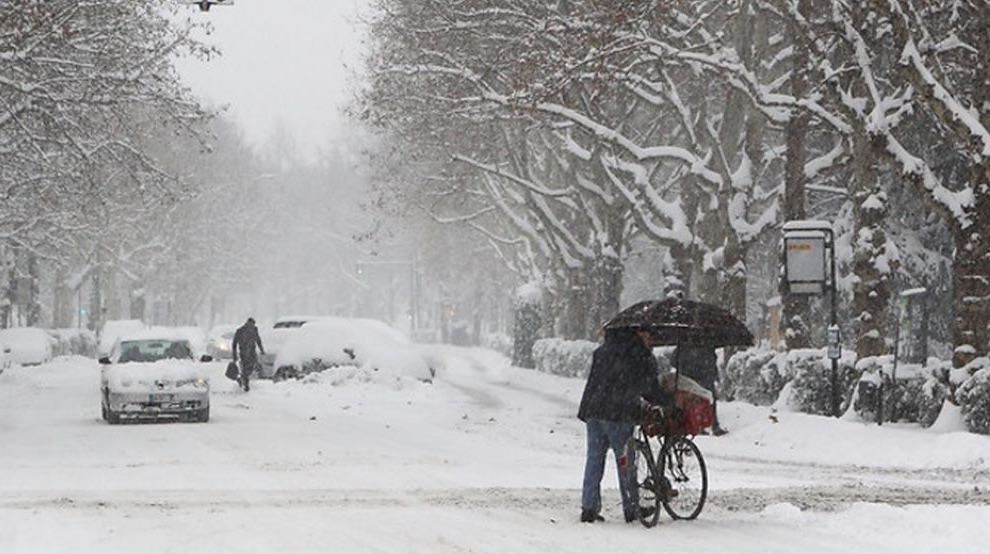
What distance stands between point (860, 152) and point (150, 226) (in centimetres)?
5881

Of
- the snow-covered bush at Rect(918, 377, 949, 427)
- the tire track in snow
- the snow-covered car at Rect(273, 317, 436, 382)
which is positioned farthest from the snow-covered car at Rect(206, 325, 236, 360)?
the tire track in snow

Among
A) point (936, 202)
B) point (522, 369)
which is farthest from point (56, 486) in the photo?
point (522, 369)

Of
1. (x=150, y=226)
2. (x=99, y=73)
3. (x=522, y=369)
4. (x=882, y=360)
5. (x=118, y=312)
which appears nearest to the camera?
(x=882, y=360)

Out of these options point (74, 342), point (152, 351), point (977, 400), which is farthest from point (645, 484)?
point (74, 342)

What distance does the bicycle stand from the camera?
1384cm

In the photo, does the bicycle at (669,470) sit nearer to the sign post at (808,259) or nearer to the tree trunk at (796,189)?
the sign post at (808,259)

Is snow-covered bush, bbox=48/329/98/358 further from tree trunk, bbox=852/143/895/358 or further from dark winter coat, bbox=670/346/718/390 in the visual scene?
dark winter coat, bbox=670/346/718/390

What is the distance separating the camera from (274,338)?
148ft

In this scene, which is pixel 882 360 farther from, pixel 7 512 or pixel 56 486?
pixel 7 512

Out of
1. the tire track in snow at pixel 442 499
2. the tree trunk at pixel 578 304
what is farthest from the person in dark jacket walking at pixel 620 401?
the tree trunk at pixel 578 304

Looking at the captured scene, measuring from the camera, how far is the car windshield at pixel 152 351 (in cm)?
2811

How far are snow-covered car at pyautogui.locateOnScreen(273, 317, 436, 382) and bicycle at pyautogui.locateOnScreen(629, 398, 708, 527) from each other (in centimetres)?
2261

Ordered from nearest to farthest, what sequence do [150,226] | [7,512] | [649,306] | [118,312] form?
[7,512] < [649,306] < [150,226] < [118,312]

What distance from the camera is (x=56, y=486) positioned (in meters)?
16.6
